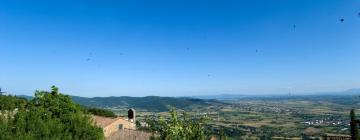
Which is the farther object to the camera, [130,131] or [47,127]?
[130,131]

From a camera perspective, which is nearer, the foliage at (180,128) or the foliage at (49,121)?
the foliage at (180,128)

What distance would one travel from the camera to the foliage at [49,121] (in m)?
32.3

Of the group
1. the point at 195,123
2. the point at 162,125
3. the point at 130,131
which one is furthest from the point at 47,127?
the point at 130,131

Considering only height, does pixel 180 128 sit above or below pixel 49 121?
above

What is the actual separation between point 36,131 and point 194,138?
16.0 m

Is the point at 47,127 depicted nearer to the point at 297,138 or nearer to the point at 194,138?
the point at 194,138

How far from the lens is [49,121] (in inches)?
1350

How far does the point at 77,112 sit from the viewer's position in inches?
1510

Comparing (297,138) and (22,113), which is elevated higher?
(22,113)

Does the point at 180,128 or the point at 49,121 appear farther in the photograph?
the point at 49,121

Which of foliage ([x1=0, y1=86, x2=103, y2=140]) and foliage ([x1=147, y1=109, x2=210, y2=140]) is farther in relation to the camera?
foliage ([x1=0, y1=86, x2=103, y2=140])

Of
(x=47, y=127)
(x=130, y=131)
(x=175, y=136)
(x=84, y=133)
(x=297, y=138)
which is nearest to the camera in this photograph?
(x=175, y=136)

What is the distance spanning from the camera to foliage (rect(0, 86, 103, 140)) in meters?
32.3

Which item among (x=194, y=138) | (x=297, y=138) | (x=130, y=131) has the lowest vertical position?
(x=297, y=138)
